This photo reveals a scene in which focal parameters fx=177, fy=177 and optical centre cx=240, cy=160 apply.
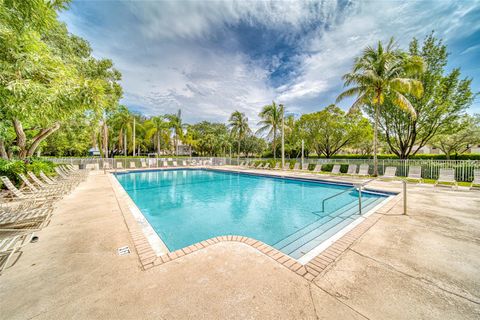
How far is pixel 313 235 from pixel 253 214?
96.6 inches

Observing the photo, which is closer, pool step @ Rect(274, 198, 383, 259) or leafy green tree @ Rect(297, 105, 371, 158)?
pool step @ Rect(274, 198, 383, 259)

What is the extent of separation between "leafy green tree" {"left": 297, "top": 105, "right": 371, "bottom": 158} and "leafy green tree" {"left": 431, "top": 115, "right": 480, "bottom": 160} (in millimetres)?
6837

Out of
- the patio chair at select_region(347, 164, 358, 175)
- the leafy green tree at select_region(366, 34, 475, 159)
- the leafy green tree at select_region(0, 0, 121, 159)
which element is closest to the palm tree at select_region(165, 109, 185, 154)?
the leafy green tree at select_region(0, 0, 121, 159)

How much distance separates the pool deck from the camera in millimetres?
1779

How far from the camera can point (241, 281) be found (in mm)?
2199

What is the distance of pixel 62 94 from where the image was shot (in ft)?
13.3

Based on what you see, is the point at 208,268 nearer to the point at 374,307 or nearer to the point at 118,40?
the point at 374,307

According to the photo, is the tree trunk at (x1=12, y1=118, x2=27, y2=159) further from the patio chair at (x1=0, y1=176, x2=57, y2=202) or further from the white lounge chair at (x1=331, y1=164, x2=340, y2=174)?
the white lounge chair at (x1=331, y1=164, x2=340, y2=174)

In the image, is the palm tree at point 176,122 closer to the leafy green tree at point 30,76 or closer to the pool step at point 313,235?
the leafy green tree at point 30,76

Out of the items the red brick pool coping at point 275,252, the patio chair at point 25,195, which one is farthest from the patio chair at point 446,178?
the patio chair at point 25,195

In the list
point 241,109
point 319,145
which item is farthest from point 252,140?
point 319,145

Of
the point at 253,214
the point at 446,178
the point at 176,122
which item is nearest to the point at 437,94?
the point at 446,178

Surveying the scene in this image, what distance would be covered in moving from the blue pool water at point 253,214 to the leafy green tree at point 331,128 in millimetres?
15306

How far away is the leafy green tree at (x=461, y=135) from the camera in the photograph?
1437 centimetres
